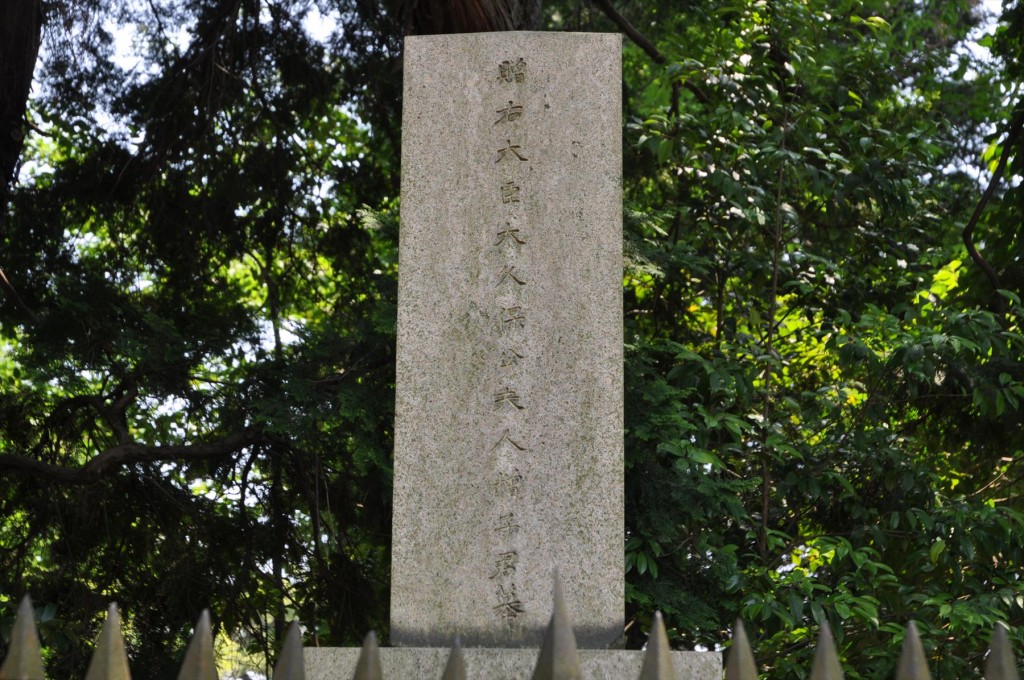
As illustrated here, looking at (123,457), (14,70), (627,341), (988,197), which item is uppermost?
(14,70)

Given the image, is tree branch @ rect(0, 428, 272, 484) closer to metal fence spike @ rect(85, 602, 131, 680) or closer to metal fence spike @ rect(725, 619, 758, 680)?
metal fence spike @ rect(85, 602, 131, 680)

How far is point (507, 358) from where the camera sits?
2943mm

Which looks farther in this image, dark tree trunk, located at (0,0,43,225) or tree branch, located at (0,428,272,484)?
dark tree trunk, located at (0,0,43,225)

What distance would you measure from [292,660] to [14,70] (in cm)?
518

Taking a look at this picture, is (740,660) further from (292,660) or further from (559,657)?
(292,660)

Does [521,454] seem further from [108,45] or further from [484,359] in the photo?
[108,45]

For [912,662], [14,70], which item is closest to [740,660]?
[912,662]

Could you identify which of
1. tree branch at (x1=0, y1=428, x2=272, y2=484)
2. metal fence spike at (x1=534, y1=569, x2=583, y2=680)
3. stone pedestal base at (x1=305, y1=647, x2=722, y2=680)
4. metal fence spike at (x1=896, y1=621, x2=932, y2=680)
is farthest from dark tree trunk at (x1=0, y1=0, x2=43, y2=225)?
metal fence spike at (x1=896, y1=621, x2=932, y2=680)

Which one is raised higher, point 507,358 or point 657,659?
point 507,358

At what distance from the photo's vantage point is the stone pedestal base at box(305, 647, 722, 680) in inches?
101

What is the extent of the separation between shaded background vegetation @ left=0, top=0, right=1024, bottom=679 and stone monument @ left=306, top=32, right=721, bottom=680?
213cm

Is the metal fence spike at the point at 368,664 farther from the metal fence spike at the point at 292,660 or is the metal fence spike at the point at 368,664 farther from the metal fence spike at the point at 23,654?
the metal fence spike at the point at 23,654

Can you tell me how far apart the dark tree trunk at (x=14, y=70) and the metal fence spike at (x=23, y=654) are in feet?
16.2

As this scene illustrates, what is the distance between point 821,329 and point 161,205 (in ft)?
12.7
